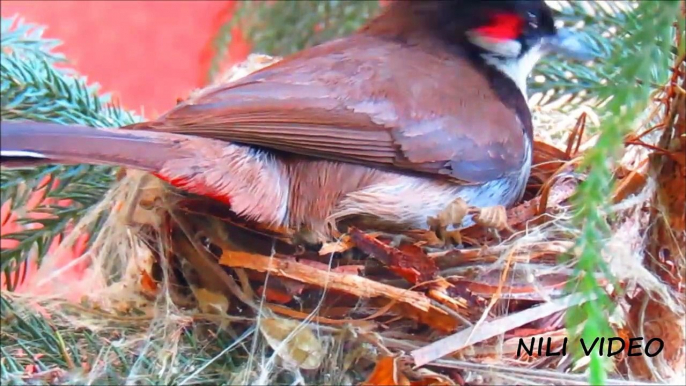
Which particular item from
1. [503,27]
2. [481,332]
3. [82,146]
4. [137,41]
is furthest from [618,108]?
[137,41]

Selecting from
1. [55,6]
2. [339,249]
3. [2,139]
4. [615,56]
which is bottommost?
[339,249]

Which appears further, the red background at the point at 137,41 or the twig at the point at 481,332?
the red background at the point at 137,41

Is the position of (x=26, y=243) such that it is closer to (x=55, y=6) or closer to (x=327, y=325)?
(x=327, y=325)

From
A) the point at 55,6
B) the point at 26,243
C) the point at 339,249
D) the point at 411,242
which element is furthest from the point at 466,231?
the point at 55,6

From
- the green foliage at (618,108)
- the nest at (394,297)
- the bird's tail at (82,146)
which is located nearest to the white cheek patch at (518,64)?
the nest at (394,297)

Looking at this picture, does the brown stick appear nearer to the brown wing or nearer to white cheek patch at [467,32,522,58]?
the brown wing

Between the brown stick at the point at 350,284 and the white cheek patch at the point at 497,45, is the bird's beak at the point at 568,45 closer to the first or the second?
the white cheek patch at the point at 497,45

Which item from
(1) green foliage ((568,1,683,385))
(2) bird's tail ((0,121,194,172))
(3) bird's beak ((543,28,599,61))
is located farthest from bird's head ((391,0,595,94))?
(1) green foliage ((568,1,683,385))
